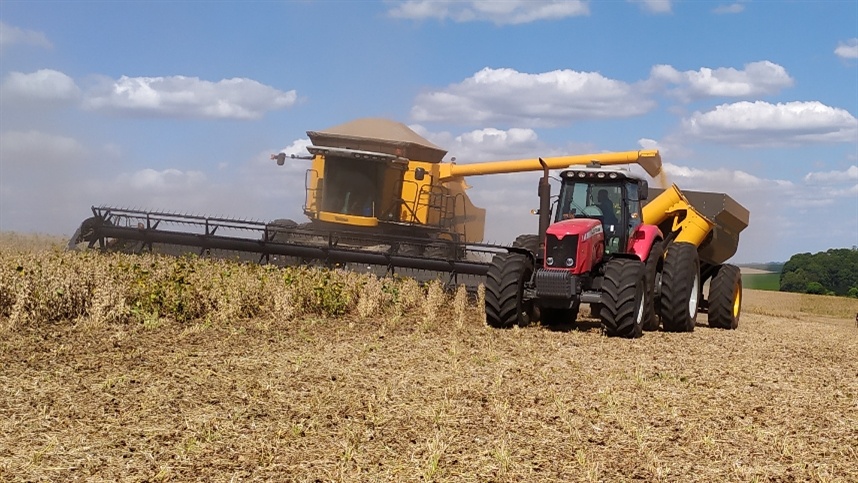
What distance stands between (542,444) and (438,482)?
3.15 ft

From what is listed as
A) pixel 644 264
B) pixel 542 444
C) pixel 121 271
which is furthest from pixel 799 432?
pixel 121 271

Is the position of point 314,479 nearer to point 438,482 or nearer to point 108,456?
point 438,482

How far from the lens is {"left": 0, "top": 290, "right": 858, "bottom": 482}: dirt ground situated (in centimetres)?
511

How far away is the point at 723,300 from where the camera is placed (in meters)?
13.5

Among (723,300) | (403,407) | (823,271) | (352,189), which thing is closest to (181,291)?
(403,407)

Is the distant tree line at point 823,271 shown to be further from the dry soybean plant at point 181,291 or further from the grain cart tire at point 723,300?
the dry soybean plant at point 181,291

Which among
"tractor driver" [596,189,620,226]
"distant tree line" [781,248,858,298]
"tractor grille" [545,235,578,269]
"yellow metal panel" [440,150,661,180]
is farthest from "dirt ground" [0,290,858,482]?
"distant tree line" [781,248,858,298]

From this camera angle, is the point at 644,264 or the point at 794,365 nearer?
the point at 794,365

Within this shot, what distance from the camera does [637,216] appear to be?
1163cm

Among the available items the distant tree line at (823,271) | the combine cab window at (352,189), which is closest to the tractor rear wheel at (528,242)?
the combine cab window at (352,189)

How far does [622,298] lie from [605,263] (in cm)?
90

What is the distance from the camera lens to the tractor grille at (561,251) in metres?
10.8

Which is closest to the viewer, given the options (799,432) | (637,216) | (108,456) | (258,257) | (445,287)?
(108,456)

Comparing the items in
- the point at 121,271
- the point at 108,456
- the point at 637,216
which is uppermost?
the point at 637,216
